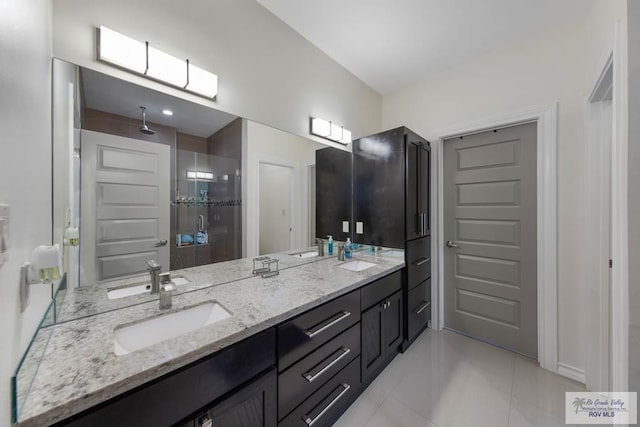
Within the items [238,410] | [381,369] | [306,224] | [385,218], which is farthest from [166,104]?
[381,369]

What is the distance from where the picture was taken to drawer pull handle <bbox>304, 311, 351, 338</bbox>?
1189mm

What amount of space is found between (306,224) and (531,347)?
2.26m

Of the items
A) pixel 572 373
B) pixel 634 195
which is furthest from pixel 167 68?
pixel 572 373

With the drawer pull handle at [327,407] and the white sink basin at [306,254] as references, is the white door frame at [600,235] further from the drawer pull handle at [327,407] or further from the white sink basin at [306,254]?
the white sink basin at [306,254]

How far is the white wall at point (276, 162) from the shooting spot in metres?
1.64

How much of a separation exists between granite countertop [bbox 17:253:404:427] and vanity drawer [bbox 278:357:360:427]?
477 mm

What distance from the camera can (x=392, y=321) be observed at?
6.28 feet

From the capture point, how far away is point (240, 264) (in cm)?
158

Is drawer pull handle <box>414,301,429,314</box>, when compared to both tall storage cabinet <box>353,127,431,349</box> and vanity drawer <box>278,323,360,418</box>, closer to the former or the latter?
tall storage cabinet <box>353,127,431,349</box>

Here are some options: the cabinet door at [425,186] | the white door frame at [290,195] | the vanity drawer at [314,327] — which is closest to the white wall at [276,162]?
the white door frame at [290,195]

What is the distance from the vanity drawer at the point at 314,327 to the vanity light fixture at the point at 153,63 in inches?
55.6

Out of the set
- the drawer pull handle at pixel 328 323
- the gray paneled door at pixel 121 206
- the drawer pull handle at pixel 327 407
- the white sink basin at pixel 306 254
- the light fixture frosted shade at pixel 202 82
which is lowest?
the drawer pull handle at pixel 327 407

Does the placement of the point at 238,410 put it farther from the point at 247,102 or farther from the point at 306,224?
the point at 247,102

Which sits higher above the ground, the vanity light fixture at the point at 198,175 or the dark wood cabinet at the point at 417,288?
the vanity light fixture at the point at 198,175
